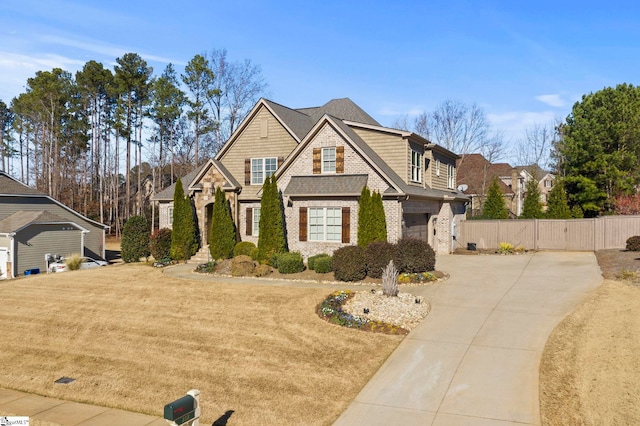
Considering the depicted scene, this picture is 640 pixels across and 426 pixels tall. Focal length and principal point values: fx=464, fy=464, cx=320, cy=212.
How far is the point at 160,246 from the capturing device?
26297 millimetres

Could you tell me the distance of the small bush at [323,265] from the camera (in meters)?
19.8

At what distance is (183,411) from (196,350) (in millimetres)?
5516

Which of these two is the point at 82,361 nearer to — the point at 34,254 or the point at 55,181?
the point at 34,254

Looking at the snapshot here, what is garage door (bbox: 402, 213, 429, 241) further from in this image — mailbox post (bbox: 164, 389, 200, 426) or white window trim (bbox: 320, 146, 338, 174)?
mailbox post (bbox: 164, 389, 200, 426)

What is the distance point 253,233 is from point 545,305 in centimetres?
1711

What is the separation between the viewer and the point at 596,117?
3516 centimetres

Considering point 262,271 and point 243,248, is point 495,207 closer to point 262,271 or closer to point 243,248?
point 243,248

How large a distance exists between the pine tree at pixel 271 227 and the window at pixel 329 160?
2789mm

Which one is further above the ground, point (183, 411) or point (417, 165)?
point (417, 165)

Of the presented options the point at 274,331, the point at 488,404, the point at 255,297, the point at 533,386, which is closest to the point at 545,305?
the point at 533,386

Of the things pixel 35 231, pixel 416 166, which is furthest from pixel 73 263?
pixel 416 166

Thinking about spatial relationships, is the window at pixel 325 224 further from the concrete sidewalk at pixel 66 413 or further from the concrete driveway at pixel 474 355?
the concrete sidewalk at pixel 66 413

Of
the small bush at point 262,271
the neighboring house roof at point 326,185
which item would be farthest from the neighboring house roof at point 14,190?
the neighboring house roof at point 326,185

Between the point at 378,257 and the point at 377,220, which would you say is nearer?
the point at 378,257
